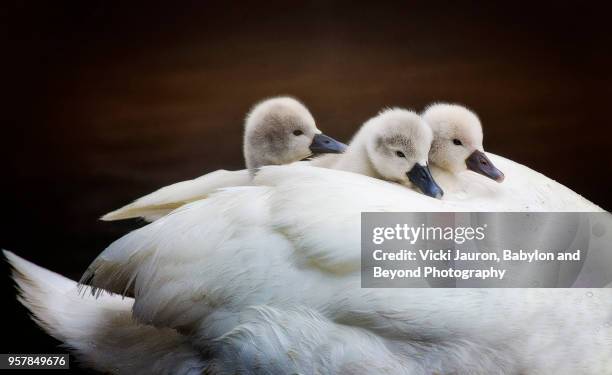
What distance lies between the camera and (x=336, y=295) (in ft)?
4.29

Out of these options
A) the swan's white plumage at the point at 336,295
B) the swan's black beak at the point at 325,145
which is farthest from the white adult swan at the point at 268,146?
the swan's white plumage at the point at 336,295

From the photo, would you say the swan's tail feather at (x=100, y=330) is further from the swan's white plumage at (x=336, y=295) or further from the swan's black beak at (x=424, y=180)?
the swan's black beak at (x=424, y=180)

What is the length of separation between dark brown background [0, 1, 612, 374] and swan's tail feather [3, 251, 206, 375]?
6cm

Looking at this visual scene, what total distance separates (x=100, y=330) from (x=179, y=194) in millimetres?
270

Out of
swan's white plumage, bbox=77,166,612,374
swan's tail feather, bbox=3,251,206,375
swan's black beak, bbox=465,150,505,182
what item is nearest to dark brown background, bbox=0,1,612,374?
swan's tail feather, bbox=3,251,206,375

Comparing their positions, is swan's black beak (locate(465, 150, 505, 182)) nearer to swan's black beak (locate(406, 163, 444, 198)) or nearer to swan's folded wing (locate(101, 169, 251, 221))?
swan's black beak (locate(406, 163, 444, 198))

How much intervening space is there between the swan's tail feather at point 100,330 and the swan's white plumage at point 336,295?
0.20 feet

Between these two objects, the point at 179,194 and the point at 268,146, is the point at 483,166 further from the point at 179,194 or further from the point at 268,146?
the point at 179,194

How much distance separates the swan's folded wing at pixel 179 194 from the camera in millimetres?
1526

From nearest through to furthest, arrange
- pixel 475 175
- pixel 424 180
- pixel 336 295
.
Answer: pixel 336 295 < pixel 424 180 < pixel 475 175

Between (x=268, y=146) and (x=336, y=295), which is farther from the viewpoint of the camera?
(x=268, y=146)

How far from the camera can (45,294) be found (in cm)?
161

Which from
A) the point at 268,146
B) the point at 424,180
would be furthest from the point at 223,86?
the point at 424,180

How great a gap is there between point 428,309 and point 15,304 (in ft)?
2.79
